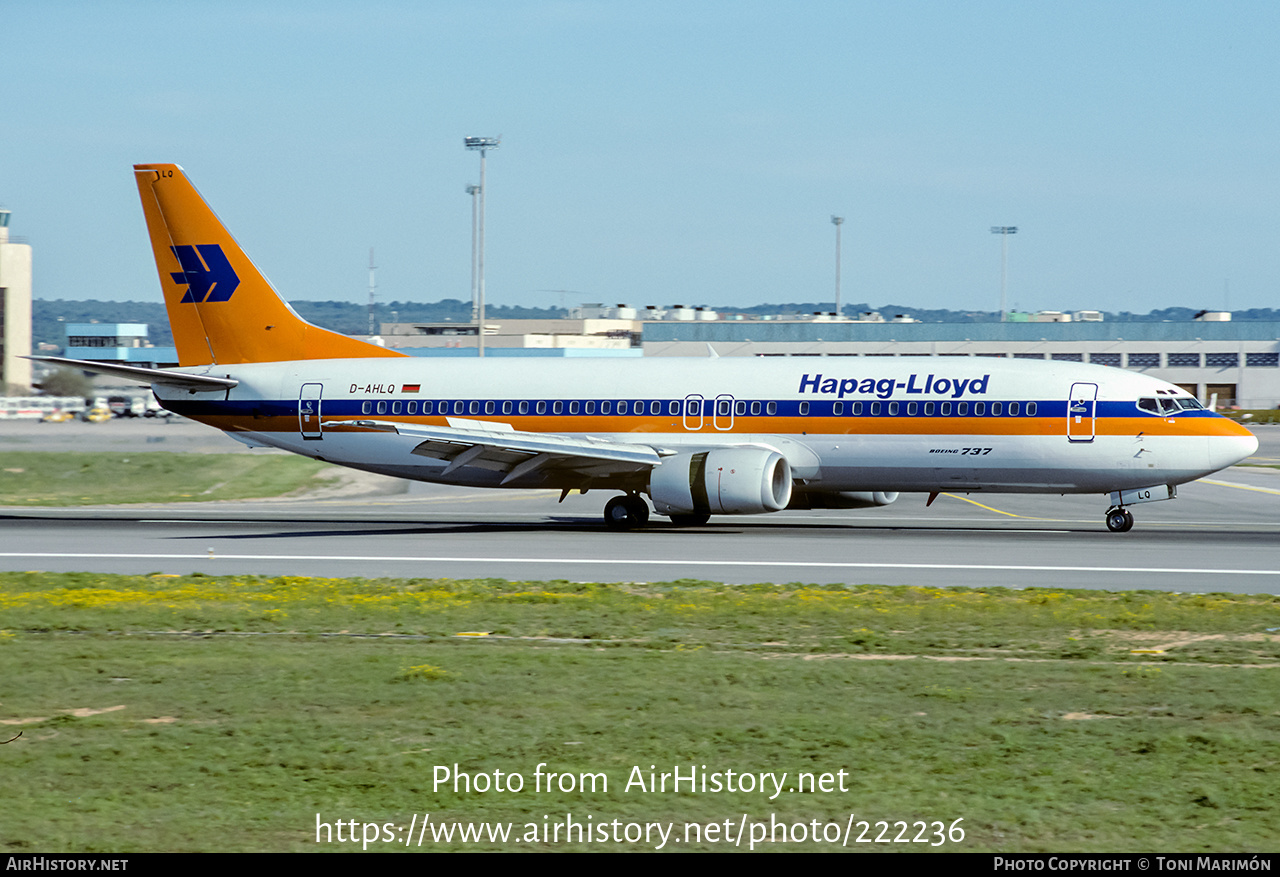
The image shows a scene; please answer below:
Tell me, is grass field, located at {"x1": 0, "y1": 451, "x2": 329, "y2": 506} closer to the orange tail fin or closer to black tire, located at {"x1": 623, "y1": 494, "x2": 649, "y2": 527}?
the orange tail fin

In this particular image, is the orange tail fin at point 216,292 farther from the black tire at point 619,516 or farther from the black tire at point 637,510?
the black tire at point 637,510

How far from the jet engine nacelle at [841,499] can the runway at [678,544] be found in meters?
0.53

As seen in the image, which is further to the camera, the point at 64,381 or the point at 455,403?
the point at 64,381

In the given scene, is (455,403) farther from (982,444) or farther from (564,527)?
(982,444)

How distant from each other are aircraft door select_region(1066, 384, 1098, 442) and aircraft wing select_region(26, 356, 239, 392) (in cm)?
2086

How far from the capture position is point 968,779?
9.51 meters

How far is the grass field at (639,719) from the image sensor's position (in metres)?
8.56

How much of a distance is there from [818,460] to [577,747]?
21422 millimetres

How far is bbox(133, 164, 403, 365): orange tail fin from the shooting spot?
3584cm

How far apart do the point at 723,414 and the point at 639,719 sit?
20.8 m

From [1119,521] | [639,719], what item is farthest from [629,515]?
[639,719]

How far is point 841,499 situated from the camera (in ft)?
111

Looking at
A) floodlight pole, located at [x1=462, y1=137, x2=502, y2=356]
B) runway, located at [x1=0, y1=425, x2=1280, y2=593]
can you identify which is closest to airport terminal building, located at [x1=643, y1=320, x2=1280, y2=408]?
floodlight pole, located at [x1=462, y1=137, x2=502, y2=356]


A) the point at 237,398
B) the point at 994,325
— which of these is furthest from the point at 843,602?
the point at 994,325
